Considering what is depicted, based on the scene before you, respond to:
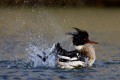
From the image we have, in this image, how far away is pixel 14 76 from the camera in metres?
Result: 11.0

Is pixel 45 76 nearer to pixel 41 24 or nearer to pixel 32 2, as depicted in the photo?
pixel 41 24

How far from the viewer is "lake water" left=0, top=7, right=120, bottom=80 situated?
37.1 ft

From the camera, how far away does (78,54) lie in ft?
40.6

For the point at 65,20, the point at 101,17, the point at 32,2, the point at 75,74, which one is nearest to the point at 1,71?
the point at 75,74

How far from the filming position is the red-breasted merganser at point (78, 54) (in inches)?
474

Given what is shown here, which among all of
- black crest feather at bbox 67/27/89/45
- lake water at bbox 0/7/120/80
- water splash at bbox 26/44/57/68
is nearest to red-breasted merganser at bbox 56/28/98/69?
black crest feather at bbox 67/27/89/45

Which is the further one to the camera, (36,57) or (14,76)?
(36,57)

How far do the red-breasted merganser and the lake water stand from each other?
222 millimetres

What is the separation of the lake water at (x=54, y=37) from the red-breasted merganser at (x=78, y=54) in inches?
8.7

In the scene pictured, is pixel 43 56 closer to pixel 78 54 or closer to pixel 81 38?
pixel 78 54

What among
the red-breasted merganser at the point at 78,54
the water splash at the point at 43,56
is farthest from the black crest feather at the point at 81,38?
the water splash at the point at 43,56

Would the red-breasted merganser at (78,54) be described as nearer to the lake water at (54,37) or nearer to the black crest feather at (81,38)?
the black crest feather at (81,38)

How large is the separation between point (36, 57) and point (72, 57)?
2.49ft

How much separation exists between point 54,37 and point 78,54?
16.8 ft
